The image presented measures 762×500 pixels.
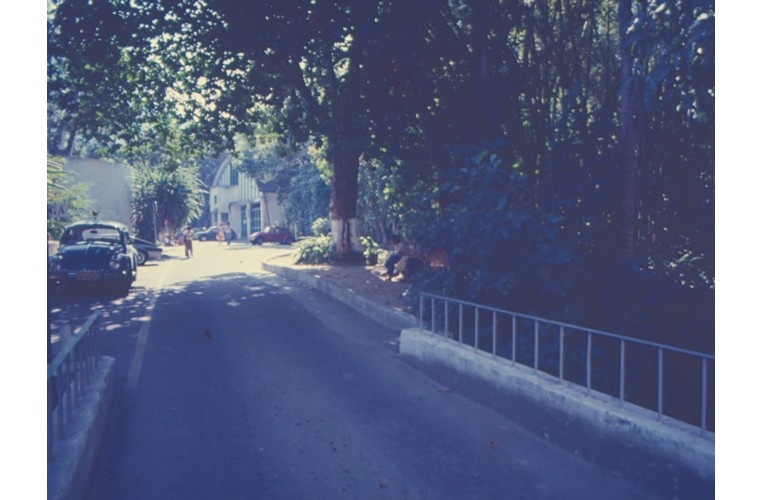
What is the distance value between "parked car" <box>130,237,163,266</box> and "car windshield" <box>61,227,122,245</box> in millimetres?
9109

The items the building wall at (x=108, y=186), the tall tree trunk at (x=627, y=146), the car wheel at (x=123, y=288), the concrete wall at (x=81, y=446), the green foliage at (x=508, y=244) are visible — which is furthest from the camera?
the building wall at (x=108, y=186)

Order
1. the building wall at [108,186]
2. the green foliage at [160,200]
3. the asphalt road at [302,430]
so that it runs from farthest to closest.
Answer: the green foliage at [160,200], the building wall at [108,186], the asphalt road at [302,430]

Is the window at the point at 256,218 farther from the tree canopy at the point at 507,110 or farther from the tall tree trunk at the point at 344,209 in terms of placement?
Result: the tree canopy at the point at 507,110

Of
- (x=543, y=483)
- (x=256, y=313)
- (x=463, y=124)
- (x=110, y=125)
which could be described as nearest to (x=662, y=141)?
(x=463, y=124)

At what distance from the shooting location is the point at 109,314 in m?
12.6

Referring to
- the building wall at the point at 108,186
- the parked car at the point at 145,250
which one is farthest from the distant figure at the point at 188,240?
the building wall at the point at 108,186

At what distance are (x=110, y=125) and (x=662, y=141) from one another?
1512 cm

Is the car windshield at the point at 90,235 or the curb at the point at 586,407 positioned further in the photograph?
the car windshield at the point at 90,235

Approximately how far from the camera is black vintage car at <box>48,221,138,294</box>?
1512cm

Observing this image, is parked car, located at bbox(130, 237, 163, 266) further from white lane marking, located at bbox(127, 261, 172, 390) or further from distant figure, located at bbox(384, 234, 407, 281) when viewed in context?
distant figure, located at bbox(384, 234, 407, 281)

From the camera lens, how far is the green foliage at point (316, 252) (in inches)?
842

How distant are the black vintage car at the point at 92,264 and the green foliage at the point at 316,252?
635 centimetres
